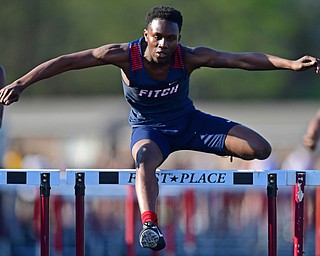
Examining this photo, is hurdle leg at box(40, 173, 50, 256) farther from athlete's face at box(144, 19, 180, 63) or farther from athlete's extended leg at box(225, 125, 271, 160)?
athlete's extended leg at box(225, 125, 271, 160)

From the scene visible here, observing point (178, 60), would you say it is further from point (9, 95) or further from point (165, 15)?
point (9, 95)

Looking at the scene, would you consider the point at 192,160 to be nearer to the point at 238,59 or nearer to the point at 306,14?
the point at 238,59

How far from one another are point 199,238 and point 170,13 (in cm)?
1029

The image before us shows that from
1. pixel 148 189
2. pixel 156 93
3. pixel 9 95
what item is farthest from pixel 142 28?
pixel 148 189

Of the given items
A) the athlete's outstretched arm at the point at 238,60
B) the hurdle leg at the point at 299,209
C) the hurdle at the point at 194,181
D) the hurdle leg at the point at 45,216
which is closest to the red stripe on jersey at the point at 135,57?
the athlete's outstretched arm at the point at 238,60

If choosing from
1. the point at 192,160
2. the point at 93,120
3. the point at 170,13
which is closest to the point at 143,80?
the point at 170,13

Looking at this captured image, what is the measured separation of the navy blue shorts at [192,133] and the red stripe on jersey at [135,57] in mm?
546

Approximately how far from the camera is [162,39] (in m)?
9.41

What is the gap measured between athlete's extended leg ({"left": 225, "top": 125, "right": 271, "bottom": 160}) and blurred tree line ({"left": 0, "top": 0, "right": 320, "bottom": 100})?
40328mm

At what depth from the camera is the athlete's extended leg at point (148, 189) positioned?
870cm

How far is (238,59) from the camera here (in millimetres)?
9453

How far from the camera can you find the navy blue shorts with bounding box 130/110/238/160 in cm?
968

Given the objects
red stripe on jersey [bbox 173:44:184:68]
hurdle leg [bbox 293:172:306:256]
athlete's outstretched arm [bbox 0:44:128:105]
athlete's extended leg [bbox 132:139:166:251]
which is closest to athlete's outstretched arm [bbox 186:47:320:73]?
red stripe on jersey [bbox 173:44:184:68]

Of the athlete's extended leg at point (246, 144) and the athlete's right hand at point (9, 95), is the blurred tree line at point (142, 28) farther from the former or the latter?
the athlete's right hand at point (9, 95)
